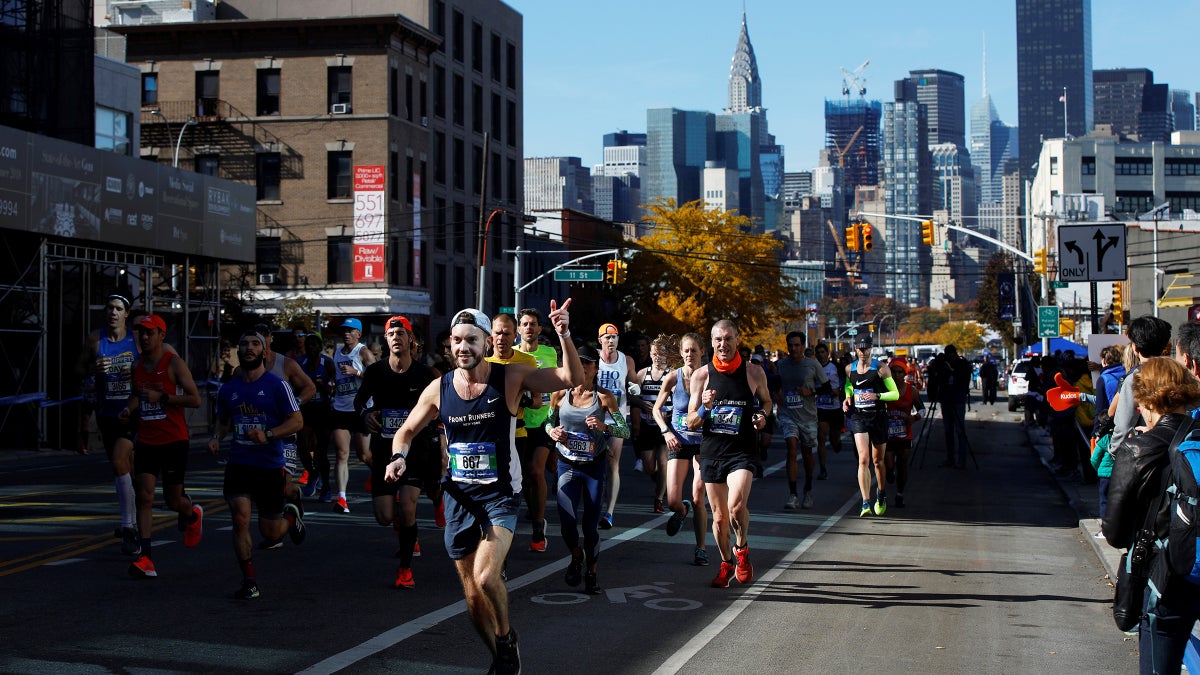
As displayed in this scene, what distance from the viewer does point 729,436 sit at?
10.3 meters

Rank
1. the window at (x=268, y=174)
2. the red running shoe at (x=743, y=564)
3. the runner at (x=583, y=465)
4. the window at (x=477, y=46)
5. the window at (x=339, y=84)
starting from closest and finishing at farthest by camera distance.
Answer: the runner at (x=583, y=465), the red running shoe at (x=743, y=564), the window at (x=339, y=84), the window at (x=268, y=174), the window at (x=477, y=46)

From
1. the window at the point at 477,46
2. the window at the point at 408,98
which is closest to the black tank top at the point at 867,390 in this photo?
the window at the point at 408,98

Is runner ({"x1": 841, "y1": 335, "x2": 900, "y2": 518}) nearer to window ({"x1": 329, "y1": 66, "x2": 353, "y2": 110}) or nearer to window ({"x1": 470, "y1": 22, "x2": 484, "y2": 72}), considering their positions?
window ({"x1": 329, "y1": 66, "x2": 353, "y2": 110})

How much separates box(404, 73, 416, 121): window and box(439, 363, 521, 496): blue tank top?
46.7 meters

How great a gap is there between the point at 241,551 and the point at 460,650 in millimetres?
2231

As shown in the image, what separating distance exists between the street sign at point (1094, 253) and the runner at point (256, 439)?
11.4 meters

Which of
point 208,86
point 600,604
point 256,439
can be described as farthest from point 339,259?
point 600,604

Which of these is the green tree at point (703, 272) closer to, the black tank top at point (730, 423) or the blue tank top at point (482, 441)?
the black tank top at point (730, 423)

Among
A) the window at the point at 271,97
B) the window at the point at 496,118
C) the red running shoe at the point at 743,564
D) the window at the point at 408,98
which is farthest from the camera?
the window at the point at 496,118

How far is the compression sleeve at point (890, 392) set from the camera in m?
14.7

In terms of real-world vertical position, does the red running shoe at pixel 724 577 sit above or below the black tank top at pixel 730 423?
below

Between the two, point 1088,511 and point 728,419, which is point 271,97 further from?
point 728,419

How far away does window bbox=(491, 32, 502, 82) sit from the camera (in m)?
63.4

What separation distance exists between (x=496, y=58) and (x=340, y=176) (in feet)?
49.6
